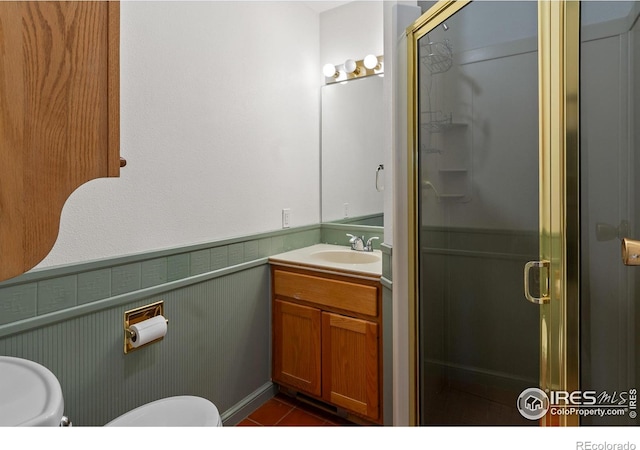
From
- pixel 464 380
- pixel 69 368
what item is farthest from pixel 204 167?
pixel 464 380

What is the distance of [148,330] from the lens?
1450 millimetres

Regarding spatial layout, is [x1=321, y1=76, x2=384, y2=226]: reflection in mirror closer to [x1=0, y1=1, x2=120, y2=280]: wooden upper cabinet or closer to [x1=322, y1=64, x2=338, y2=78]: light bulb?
[x1=322, y1=64, x2=338, y2=78]: light bulb

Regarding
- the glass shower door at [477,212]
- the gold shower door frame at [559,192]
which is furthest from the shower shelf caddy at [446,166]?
the gold shower door frame at [559,192]

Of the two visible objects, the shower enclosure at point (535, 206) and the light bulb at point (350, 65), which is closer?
the shower enclosure at point (535, 206)

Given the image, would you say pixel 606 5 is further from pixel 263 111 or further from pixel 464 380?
pixel 263 111

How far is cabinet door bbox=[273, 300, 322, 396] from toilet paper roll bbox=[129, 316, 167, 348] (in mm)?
714

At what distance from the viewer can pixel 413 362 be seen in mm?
1504

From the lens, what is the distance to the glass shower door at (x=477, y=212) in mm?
967

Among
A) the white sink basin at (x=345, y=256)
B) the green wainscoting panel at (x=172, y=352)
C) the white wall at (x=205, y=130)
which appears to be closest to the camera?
the green wainscoting panel at (x=172, y=352)

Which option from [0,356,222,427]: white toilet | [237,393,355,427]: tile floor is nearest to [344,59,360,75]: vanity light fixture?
[237,393,355,427]: tile floor

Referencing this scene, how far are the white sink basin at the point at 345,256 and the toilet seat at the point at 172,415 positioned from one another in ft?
3.53

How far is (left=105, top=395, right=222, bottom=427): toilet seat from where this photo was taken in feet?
4.16

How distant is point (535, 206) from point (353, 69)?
1.67m

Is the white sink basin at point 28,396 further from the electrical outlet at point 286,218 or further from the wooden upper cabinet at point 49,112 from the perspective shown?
the electrical outlet at point 286,218
